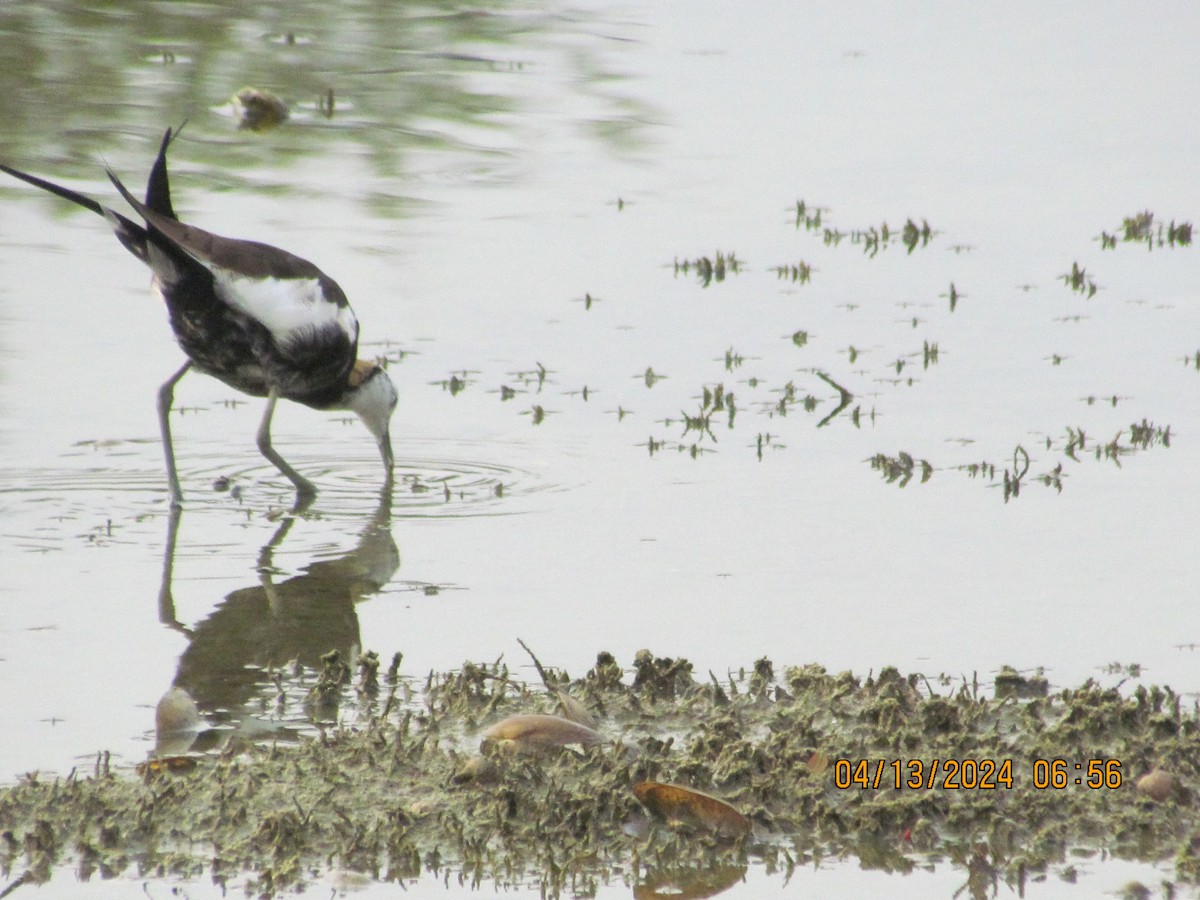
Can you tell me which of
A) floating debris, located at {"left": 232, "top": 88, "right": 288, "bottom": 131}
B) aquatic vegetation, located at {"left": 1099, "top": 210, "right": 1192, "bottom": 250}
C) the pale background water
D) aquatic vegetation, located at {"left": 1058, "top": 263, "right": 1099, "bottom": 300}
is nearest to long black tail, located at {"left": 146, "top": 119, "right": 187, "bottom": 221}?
the pale background water

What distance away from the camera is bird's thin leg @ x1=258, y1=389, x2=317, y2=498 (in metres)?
7.22

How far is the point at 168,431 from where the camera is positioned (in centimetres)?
727

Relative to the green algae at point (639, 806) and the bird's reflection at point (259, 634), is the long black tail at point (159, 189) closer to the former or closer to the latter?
the bird's reflection at point (259, 634)

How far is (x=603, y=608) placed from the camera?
18.2ft

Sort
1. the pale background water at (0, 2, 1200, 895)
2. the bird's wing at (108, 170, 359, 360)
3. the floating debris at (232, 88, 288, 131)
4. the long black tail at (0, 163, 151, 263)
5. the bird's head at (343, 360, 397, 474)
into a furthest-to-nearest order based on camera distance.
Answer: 1. the floating debris at (232, 88, 288, 131)
2. the bird's head at (343, 360, 397, 474)
3. the bird's wing at (108, 170, 359, 360)
4. the long black tail at (0, 163, 151, 263)
5. the pale background water at (0, 2, 1200, 895)

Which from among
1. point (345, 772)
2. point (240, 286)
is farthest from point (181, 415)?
point (345, 772)

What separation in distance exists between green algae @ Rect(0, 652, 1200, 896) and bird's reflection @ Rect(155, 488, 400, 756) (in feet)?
0.94

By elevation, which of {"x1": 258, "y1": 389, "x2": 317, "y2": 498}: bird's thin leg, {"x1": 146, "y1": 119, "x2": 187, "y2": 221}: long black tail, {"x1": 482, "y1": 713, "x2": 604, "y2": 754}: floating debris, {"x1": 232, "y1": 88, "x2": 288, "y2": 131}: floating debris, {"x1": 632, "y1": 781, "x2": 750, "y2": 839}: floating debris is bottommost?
{"x1": 632, "y1": 781, "x2": 750, "y2": 839}: floating debris

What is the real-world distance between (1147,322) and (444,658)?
5277 millimetres

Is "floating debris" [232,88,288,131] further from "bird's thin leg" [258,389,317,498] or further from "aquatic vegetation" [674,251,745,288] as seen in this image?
"bird's thin leg" [258,389,317,498]

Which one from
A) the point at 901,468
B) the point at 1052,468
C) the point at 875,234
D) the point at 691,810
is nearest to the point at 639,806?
the point at 691,810

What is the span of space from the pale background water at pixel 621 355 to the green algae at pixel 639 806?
0.32 m

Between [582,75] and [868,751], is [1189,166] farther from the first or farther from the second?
[868,751]
